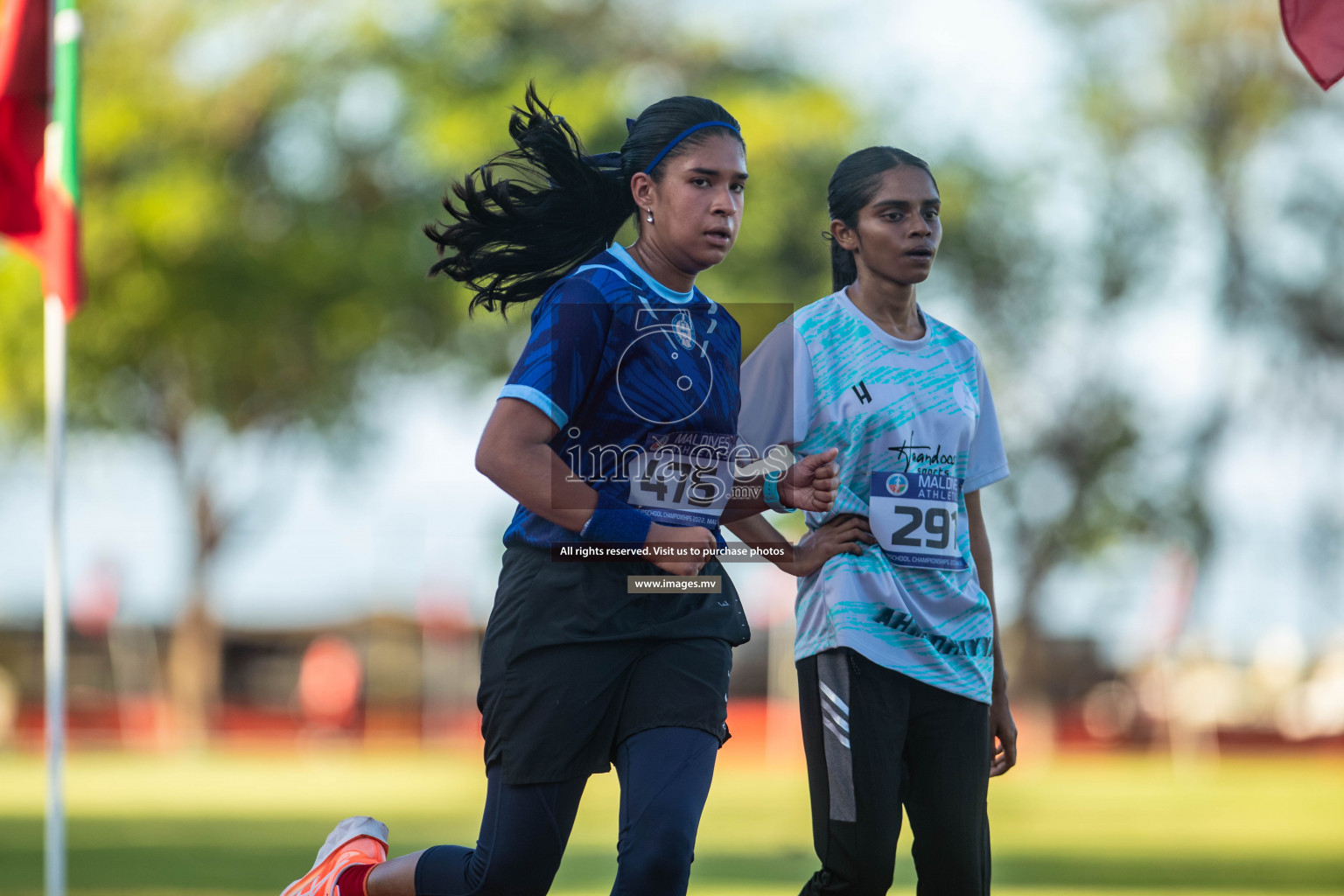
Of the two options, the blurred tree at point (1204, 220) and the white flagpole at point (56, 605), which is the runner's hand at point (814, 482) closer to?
the white flagpole at point (56, 605)

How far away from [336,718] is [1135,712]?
1349 cm

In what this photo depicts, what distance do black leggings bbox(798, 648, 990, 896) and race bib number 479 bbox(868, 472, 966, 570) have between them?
30 centimetres

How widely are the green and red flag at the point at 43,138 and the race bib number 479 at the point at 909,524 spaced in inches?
165

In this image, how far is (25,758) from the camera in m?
22.1

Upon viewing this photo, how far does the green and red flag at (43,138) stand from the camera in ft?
23.1

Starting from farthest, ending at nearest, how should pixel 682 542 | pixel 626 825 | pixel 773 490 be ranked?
pixel 773 490
pixel 626 825
pixel 682 542

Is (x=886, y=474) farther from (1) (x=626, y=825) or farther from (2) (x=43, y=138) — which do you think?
(2) (x=43, y=138)

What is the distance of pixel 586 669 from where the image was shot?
155 inches

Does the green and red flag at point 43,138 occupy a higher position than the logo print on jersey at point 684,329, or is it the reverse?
the green and red flag at point 43,138

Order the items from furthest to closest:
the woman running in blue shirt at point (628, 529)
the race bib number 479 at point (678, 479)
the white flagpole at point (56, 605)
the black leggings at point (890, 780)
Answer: the white flagpole at point (56, 605)
the black leggings at point (890, 780)
the race bib number 479 at point (678, 479)
the woman running in blue shirt at point (628, 529)

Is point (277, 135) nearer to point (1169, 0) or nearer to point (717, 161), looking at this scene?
point (1169, 0)

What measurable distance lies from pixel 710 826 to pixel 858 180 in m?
8.99

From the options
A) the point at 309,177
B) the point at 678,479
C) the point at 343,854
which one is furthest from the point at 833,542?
the point at 309,177

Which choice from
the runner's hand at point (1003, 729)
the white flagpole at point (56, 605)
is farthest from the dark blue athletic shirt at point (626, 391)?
the white flagpole at point (56, 605)
